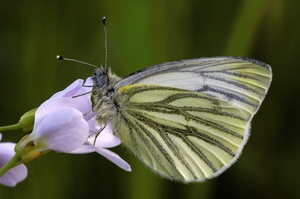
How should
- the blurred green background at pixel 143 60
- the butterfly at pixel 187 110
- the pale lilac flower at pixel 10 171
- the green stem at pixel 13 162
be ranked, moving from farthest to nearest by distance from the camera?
the blurred green background at pixel 143 60
the butterfly at pixel 187 110
the pale lilac flower at pixel 10 171
the green stem at pixel 13 162

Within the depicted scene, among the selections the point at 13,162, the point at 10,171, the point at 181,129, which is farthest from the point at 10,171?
the point at 181,129

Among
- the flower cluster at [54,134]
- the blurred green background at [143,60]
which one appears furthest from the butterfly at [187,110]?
the blurred green background at [143,60]

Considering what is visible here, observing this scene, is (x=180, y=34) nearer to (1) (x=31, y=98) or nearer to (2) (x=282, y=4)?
(2) (x=282, y=4)

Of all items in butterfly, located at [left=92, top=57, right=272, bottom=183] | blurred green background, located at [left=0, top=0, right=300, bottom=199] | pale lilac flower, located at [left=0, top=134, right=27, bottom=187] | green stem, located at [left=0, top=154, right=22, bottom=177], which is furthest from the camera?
blurred green background, located at [left=0, top=0, right=300, bottom=199]

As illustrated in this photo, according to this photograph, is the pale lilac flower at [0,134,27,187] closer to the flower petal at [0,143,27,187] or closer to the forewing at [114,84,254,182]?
the flower petal at [0,143,27,187]

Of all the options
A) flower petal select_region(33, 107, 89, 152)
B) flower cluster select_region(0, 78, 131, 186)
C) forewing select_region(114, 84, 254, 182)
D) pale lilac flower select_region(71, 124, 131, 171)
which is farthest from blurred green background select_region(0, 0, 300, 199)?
flower petal select_region(33, 107, 89, 152)

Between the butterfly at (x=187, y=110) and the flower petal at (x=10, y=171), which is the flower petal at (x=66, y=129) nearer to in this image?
the flower petal at (x=10, y=171)

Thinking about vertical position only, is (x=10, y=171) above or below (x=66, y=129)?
below

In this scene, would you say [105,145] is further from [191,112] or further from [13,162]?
[191,112]
